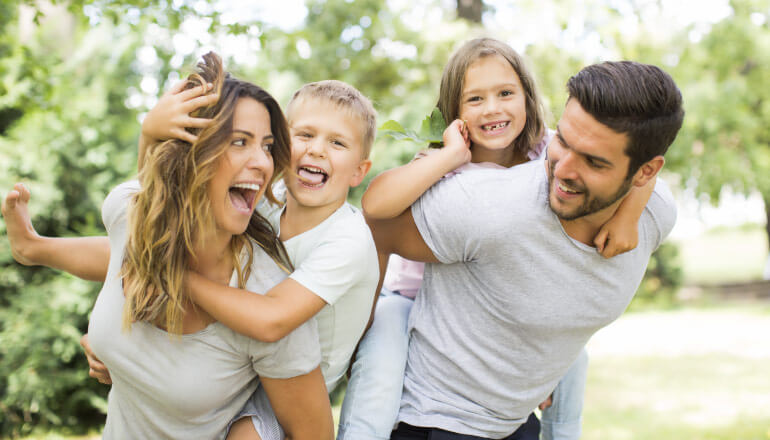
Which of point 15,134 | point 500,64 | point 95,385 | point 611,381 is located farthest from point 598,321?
point 611,381

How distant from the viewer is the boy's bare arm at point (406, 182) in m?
2.47

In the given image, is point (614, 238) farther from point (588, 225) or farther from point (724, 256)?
point (724, 256)

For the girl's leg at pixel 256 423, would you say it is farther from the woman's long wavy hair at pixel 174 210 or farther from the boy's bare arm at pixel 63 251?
the boy's bare arm at pixel 63 251

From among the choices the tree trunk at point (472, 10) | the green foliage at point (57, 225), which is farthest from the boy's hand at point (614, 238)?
the tree trunk at point (472, 10)

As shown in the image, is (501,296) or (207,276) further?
(501,296)

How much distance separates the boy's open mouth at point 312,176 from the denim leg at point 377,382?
0.68 meters

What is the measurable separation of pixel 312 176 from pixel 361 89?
9.87 m

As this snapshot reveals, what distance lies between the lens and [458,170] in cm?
271

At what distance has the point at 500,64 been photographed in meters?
3.11

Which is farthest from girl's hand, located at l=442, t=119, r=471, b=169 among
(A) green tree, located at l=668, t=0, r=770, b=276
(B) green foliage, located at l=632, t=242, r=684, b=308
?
(B) green foliage, located at l=632, t=242, r=684, b=308

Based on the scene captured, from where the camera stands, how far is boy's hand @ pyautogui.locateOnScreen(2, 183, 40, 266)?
101 inches

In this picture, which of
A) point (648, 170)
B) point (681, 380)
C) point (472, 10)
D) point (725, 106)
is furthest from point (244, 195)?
point (725, 106)

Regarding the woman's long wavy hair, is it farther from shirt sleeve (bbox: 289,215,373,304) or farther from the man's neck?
the man's neck

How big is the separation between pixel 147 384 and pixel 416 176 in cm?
121
